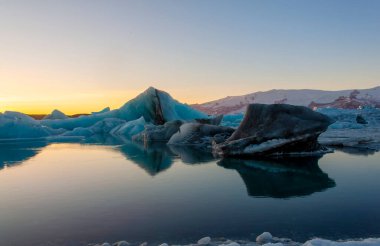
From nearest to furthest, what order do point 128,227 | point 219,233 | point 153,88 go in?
point 219,233
point 128,227
point 153,88

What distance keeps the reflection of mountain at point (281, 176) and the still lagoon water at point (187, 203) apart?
2 centimetres

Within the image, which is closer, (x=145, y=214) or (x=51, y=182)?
(x=145, y=214)

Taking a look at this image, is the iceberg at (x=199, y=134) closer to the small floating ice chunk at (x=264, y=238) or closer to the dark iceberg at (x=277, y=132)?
the dark iceberg at (x=277, y=132)


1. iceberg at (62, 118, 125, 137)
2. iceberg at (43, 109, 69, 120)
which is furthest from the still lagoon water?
iceberg at (43, 109, 69, 120)

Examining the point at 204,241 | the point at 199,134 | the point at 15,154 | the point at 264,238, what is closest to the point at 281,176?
the point at 264,238

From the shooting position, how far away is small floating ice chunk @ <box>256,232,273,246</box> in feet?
10.6

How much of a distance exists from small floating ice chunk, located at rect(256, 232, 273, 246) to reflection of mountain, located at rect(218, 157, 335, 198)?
71.5 inches

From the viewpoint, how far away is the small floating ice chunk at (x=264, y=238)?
3216 millimetres

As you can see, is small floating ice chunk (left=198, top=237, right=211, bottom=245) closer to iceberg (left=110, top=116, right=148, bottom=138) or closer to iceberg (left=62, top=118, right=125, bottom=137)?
iceberg (left=110, top=116, right=148, bottom=138)

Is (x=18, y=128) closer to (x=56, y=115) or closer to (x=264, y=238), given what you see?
(x=56, y=115)

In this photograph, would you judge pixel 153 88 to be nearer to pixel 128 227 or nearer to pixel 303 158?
pixel 303 158

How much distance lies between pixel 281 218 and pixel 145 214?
1.60 metres

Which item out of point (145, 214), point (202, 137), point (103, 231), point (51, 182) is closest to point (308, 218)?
point (145, 214)

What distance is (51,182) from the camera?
6527 millimetres
